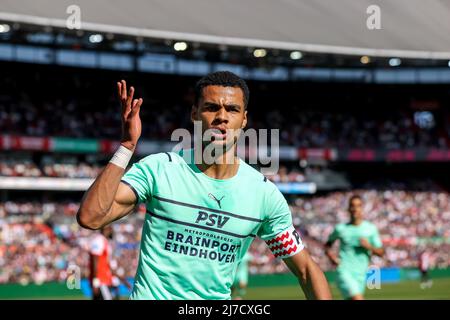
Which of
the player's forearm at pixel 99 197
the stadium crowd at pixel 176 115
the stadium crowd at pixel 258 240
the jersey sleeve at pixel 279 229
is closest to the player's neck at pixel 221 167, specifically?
the jersey sleeve at pixel 279 229

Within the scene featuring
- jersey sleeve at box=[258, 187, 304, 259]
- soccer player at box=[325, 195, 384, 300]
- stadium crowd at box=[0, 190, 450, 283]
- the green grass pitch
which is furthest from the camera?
stadium crowd at box=[0, 190, 450, 283]

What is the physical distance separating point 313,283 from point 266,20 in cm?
3891

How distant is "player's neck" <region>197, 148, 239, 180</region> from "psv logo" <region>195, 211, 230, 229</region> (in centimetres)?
26

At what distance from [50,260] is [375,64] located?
1185 inches

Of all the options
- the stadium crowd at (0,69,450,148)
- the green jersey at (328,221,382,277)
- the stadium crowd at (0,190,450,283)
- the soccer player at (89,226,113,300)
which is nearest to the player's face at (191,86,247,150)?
the green jersey at (328,221,382,277)

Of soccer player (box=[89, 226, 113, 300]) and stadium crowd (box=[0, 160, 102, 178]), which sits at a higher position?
stadium crowd (box=[0, 160, 102, 178])

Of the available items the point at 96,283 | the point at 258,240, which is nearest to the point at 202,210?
the point at 96,283

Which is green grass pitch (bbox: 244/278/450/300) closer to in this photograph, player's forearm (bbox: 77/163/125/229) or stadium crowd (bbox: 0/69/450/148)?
stadium crowd (bbox: 0/69/450/148)

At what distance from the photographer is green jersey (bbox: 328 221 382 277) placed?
1418 centimetres

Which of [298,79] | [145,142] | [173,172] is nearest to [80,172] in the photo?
[145,142]

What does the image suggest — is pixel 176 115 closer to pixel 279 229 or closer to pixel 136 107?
pixel 279 229

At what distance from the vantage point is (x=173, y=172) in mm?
5059

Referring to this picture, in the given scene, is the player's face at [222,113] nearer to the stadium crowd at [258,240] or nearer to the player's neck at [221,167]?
the player's neck at [221,167]
